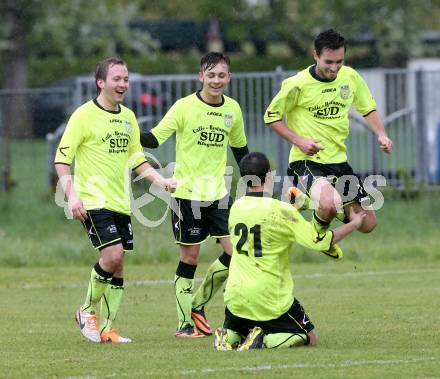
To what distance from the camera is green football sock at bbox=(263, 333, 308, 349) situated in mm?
9469

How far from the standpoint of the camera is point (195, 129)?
35.4 ft

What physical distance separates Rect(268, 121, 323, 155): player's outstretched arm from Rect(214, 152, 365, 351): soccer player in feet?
3.67

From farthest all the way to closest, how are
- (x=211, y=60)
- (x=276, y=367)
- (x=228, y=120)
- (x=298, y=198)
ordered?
1. (x=228, y=120)
2. (x=211, y=60)
3. (x=298, y=198)
4. (x=276, y=367)

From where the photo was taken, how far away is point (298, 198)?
10156mm

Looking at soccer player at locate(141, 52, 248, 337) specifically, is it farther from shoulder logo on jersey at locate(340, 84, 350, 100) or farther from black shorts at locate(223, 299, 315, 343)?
black shorts at locate(223, 299, 315, 343)

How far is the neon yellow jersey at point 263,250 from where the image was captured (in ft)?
30.5

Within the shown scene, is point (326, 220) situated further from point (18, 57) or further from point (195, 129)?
point (18, 57)

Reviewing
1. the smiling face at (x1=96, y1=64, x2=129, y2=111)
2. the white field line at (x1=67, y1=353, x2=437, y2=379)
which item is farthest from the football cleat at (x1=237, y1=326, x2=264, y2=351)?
the smiling face at (x1=96, y1=64, x2=129, y2=111)

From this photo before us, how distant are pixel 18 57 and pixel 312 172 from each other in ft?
103

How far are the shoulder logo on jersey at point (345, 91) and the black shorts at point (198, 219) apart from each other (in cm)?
132

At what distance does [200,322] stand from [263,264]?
1583mm

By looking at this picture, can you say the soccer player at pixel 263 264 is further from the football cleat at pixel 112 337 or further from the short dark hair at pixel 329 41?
the short dark hair at pixel 329 41

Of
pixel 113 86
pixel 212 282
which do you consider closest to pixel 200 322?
pixel 212 282

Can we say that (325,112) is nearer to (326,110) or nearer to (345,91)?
(326,110)
